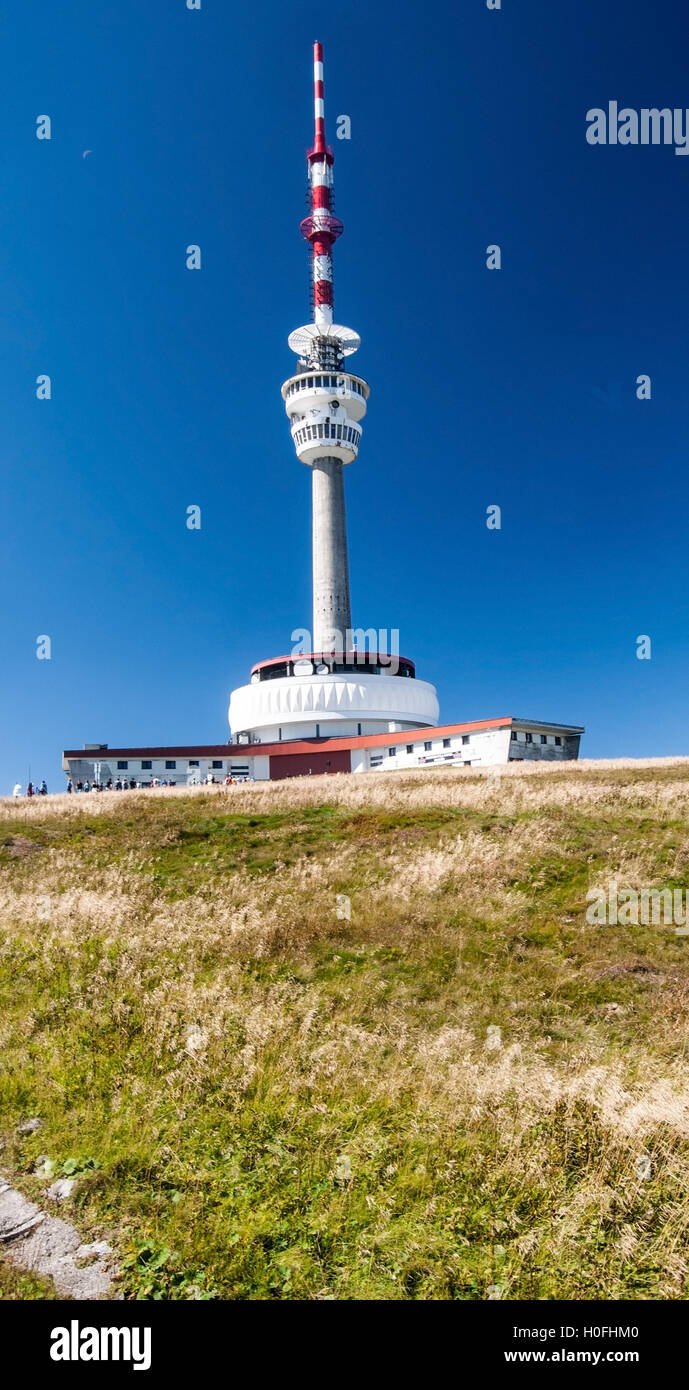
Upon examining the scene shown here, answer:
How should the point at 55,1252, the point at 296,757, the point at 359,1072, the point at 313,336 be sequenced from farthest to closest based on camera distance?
the point at 313,336, the point at 296,757, the point at 359,1072, the point at 55,1252

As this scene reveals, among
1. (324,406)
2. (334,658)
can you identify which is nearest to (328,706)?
(334,658)

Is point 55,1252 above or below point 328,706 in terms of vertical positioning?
below

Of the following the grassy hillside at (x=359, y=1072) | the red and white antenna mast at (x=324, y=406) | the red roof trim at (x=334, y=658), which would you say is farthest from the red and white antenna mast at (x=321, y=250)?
the grassy hillside at (x=359, y=1072)

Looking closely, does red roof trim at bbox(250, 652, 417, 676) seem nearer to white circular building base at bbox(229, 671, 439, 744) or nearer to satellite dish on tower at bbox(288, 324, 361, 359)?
white circular building base at bbox(229, 671, 439, 744)

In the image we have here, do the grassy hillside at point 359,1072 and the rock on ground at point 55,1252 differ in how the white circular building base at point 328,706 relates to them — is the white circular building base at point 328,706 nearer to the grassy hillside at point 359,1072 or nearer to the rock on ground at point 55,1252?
the grassy hillside at point 359,1072

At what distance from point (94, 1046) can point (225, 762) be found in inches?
2123

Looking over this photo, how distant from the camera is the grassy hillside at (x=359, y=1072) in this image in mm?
6195

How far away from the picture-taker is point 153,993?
1084 cm

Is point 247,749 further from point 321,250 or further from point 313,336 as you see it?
point 321,250

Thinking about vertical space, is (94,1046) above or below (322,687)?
below

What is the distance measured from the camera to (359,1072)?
8.66m

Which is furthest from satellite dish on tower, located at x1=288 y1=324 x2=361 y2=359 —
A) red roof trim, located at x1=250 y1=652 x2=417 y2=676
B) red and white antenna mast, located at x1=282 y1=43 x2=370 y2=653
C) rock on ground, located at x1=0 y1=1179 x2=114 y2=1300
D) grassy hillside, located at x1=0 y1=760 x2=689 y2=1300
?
rock on ground, located at x1=0 y1=1179 x2=114 y2=1300
